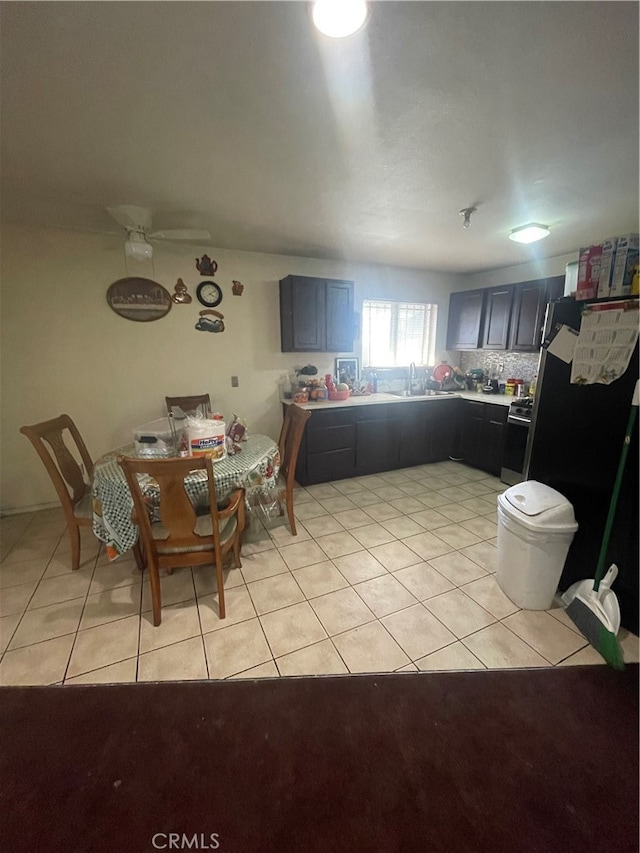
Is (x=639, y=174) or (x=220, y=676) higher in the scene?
(x=639, y=174)

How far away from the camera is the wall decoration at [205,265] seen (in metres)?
3.22

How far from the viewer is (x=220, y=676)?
1545mm

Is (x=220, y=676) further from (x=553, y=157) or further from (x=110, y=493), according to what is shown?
(x=553, y=157)

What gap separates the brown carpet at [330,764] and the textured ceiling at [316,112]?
249 centimetres

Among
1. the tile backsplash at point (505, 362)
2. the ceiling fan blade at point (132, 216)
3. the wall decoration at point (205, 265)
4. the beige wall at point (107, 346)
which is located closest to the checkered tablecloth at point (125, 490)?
the beige wall at point (107, 346)

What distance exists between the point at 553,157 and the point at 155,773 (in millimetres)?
3337

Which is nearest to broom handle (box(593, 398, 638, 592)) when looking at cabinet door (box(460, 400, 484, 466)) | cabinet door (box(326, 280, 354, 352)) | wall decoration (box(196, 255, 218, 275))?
cabinet door (box(460, 400, 484, 466))

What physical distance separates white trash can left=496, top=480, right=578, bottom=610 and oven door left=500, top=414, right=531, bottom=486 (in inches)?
62.5

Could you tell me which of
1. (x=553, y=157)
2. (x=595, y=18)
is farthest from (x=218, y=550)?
(x=553, y=157)

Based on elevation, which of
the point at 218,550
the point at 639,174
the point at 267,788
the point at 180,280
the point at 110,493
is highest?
the point at 639,174

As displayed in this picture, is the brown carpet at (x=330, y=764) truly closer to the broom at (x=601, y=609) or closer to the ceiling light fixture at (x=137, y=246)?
the broom at (x=601, y=609)

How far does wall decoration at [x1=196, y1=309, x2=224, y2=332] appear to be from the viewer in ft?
11.0

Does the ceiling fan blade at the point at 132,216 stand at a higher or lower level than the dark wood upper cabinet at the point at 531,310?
higher

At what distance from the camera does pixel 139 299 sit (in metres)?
3.10
